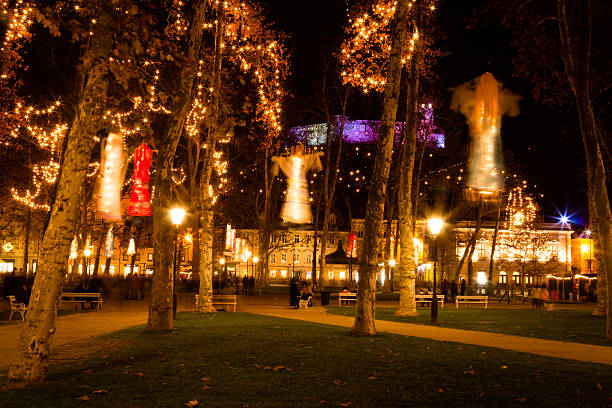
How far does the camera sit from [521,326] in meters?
18.2

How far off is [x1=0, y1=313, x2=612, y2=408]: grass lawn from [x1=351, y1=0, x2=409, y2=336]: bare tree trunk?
4.25 feet

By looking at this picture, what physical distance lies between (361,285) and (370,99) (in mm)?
25355

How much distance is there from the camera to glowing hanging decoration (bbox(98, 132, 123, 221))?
17938 millimetres

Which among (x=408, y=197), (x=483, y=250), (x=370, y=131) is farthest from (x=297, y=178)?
(x=483, y=250)

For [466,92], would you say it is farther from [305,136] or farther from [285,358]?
[305,136]

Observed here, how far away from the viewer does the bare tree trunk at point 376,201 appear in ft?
44.0

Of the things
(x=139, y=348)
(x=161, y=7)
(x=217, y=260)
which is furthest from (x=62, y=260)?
(x=217, y=260)

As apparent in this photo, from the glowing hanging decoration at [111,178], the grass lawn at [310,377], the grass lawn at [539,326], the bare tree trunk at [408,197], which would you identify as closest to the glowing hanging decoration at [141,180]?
the glowing hanging decoration at [111,178]

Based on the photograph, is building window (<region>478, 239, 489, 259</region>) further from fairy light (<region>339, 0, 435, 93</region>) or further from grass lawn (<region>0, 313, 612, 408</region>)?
grass lawn (<region>0, 313, 612, 408</region>)

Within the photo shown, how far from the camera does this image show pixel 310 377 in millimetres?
8273

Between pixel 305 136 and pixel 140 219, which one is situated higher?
pixel 305 136

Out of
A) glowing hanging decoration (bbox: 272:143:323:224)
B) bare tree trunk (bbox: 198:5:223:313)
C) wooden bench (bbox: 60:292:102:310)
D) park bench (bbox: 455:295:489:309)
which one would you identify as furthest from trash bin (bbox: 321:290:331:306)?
wooden bench (bbox: 60:292:102:310)

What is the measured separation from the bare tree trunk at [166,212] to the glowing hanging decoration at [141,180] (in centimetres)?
294

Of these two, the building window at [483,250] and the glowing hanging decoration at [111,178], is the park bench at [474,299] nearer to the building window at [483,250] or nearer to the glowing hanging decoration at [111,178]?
the glowing hanging decoration at [111,178]
